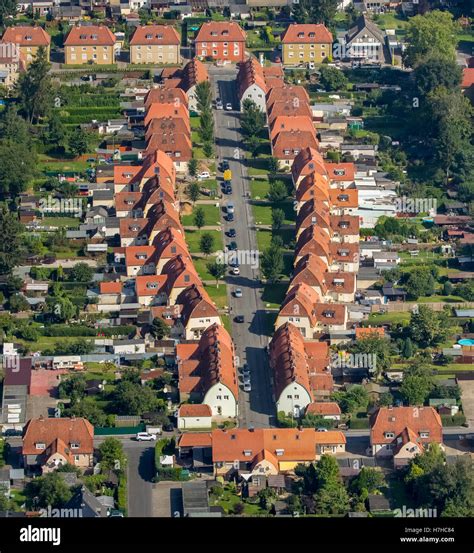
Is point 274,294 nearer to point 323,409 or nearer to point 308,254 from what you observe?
point 308,254

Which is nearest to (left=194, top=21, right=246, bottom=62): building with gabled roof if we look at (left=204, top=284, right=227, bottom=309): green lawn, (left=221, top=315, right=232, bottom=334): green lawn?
(left=204, top=284, right=227, bottom=309): green lawn

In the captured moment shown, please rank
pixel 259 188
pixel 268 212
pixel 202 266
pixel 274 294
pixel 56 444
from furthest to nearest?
pixel 259 188 → pixel 268 212 → pixel 202 266 → pixel 274 294 → pixel 56 444

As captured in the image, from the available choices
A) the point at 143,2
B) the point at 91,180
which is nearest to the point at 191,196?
the point at 91,180

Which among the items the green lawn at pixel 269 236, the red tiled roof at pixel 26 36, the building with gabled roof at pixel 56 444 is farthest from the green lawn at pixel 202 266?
the red tiled roof at pixel 26 36

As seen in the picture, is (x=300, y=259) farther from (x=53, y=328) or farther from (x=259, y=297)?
(x=53, y=328)

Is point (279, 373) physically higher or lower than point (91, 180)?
lower

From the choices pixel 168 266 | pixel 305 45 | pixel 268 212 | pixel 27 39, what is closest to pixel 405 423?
pixel 168 266
